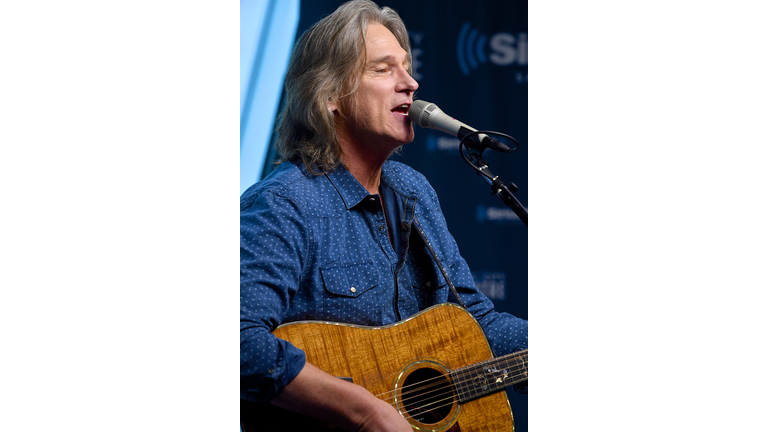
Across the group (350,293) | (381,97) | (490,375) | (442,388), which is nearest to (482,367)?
(490,375)

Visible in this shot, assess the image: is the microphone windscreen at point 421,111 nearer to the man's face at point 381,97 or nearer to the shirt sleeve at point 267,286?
the man's face at point 381,97

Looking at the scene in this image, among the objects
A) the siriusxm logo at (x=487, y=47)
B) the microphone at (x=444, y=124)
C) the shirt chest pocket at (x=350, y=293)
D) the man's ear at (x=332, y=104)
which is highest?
the siriusxm logo at (x=487, y=47)

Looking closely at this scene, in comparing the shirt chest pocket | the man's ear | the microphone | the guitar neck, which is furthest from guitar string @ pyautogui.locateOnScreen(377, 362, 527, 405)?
the man's ear

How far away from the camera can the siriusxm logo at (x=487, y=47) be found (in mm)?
1627

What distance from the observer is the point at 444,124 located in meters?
1.49

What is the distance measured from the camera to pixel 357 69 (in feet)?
5.18

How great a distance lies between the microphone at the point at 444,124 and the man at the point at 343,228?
0.05 meters

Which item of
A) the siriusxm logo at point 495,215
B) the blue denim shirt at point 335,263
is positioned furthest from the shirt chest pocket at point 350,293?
the siriusxm logo at point 495,215

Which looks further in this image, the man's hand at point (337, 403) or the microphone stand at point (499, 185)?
the microphone stand at point (499, 185)

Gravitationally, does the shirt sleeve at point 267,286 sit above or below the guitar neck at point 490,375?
above

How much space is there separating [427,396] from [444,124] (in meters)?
Answer: 0.66
